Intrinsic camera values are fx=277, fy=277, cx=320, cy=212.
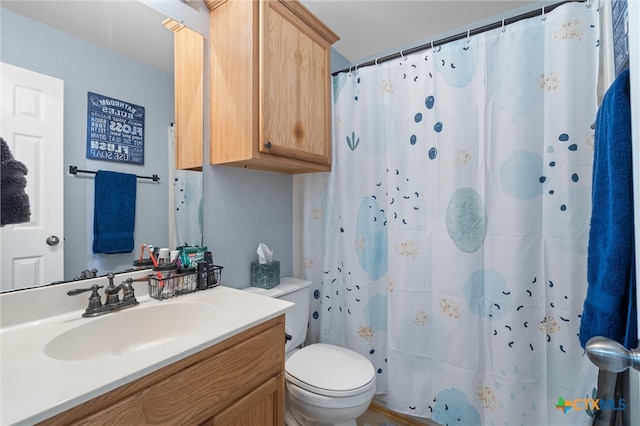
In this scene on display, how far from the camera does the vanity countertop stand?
491 mm

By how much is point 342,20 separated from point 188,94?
1.02 meters

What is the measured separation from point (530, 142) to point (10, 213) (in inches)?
72.9

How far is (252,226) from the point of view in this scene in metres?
1.52

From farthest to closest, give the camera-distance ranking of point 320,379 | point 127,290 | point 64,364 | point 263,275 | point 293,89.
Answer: point 263,275 < point 293,89 < point 320,379 < point 127,290 < point 64,364

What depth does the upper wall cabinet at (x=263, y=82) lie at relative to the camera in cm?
117

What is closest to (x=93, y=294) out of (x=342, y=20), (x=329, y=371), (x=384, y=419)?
(x=329, y=371)

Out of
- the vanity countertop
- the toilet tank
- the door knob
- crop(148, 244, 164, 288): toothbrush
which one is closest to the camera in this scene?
A: the vanity countertop

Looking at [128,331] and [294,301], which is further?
[294,301]

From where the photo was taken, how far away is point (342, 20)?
5.34 ft

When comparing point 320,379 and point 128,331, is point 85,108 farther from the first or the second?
point 320,379

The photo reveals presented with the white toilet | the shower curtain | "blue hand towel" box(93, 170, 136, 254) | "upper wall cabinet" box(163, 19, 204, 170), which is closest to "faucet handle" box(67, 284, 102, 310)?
"blue hand towel" box(93, 170, 136, 254)

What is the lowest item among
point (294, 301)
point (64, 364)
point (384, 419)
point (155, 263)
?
point (384, 419)

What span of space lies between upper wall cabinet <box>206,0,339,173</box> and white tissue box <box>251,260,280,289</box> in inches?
20.9

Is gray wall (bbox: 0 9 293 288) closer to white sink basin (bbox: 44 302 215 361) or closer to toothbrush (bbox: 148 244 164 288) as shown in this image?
toothbrush (bbox: 148 244 164 288)
